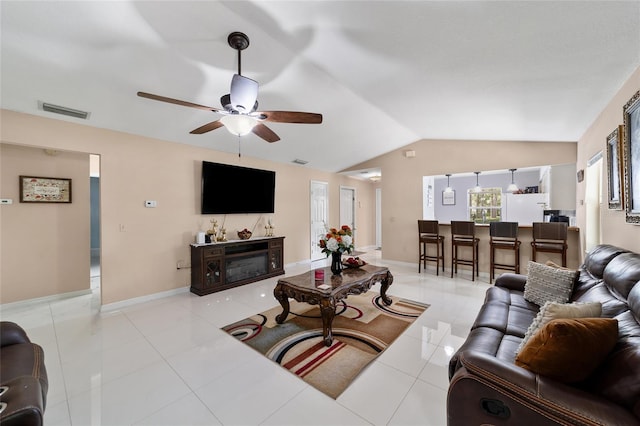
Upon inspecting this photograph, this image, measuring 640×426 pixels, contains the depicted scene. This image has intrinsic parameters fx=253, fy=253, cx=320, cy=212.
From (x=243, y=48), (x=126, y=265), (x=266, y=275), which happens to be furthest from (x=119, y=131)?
(x=266, y=275)

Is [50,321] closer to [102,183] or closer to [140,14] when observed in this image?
[102,183]

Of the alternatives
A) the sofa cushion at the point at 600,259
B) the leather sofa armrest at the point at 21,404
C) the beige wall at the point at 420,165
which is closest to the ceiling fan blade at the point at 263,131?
the leather sofa armrest at the point at 21,404

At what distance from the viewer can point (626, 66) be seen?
6.37ft

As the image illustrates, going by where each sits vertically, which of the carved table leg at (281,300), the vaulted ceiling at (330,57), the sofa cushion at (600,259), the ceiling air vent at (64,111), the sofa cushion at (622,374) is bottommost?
the carved table leg at (281,300)

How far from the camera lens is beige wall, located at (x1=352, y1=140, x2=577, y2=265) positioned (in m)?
4.33

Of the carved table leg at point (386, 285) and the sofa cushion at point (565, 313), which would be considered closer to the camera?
the sofa cushion at point (565, 313)

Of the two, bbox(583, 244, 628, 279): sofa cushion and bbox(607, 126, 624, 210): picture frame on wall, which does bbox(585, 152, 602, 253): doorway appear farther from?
bbox(583, 244, 628, 279): sofa cushion

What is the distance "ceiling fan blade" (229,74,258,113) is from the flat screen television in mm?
2478

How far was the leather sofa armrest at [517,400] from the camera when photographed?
0.97 metres

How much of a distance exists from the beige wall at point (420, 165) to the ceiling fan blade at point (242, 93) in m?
4.41

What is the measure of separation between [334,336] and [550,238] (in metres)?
3.72

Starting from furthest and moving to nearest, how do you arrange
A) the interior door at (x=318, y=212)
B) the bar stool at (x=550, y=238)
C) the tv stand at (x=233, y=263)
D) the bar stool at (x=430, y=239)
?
1. the interior door at (x=318, y=212)
2. the bar stool at (x=430, y=239)
3. the tv stand at (x=233, y=263)
4. the bar stool at (x=550, y=238)

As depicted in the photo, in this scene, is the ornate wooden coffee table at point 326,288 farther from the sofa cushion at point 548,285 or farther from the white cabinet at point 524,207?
the white cabinet at point 524,207

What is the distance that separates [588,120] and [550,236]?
1.75 m
